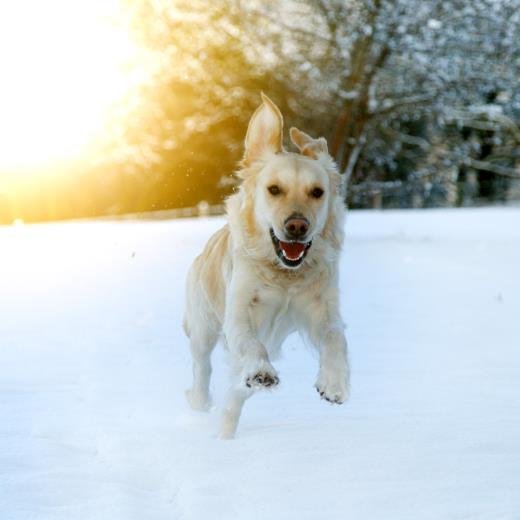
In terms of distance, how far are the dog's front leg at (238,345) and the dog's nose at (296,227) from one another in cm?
43

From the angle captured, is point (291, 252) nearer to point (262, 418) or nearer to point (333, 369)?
point (333, 369)

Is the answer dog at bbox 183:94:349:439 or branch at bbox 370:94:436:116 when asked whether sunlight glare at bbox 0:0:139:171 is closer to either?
branch at bbox 370:94:436:116

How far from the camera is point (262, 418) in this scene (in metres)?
4.99

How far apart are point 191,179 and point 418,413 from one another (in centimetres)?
2573

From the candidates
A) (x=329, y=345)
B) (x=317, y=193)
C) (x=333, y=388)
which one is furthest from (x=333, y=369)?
(x=317, y=193)

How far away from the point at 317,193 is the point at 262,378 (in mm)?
1152

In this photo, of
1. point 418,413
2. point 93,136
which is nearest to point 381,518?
point 418,413

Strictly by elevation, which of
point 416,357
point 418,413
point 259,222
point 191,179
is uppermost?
point 259,222

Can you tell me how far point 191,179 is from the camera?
30188mm

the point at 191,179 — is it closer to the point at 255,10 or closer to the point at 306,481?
the point at 255,10

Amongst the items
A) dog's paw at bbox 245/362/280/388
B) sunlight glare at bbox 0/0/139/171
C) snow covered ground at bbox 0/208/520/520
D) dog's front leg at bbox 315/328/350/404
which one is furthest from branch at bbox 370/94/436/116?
dog's paw at bbox 245/362/280/388

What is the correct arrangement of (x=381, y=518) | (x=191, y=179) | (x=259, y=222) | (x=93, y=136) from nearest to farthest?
(x=381, y=518) → (x=259, y=222) → (x=93, y=136) → (x=191, y=179)

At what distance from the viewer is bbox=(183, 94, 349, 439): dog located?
4426 mm

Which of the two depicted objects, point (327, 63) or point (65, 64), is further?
point (65, 64)
